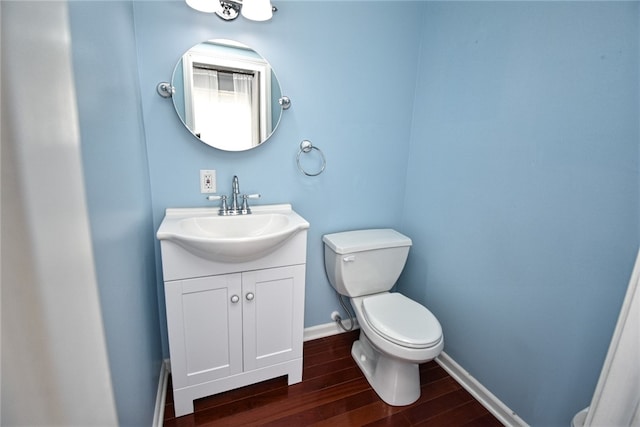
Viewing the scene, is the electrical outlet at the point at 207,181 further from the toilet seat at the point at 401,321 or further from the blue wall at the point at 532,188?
the blue wall at the point at 532,188

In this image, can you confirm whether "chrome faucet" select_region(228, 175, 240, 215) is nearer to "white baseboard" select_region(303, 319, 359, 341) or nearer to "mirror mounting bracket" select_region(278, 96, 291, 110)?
"mirror mounting bracket" select_region(278, 96, 291, 110)

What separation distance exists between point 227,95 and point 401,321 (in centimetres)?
135

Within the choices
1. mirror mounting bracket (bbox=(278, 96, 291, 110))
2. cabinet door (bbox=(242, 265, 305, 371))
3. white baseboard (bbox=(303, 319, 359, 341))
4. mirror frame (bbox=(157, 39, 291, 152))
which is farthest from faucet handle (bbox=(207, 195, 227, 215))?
white baseboard (bbox=(303, 319, 359, 341))

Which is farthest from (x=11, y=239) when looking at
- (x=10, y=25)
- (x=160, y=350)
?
(x=160, y=350)

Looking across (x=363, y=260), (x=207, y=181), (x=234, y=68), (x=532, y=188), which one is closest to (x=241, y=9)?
(x=234, y=68)

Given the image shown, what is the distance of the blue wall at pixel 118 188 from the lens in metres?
0.55

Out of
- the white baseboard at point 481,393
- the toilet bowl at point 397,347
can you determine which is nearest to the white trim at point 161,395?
the toilet bowl at point 397,347

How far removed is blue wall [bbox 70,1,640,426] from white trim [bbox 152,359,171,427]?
95 mm

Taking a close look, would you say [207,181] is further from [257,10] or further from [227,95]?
[257,10]

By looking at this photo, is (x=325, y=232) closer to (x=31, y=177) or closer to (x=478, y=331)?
(x=478, y=331)

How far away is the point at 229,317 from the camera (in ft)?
3.89

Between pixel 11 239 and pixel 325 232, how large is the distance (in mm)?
1363

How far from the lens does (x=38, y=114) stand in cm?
38

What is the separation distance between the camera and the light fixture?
3.80 feet
